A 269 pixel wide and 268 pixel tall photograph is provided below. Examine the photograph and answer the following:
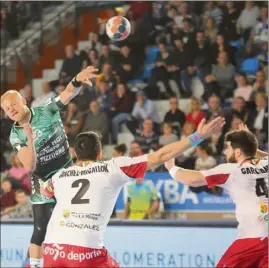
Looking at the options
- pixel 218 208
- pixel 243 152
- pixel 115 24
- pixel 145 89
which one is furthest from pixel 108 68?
pixel 243 152

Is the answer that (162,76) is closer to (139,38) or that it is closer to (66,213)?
(139,38)

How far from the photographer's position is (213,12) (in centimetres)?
1523

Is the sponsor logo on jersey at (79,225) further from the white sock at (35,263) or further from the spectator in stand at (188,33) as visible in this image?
the spectator in stand at (188,33)

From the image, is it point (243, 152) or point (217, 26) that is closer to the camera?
point (243, 152)

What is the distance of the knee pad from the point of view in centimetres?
841

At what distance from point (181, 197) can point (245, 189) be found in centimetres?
488

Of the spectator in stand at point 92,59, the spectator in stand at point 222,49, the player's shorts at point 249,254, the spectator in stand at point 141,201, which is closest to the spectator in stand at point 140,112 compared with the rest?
the spectator in stand at point 222,49

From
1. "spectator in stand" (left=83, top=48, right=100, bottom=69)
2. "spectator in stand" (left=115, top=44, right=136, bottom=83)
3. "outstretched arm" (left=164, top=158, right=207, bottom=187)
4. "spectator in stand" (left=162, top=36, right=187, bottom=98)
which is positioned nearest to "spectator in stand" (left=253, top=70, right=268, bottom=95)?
"spectator in stand" (left=162, top=36, right=187, bottom=98)

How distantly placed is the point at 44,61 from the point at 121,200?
20.4ft

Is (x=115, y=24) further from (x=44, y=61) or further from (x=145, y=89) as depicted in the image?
(x=44, y=61)

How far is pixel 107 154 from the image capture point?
46.1 feet

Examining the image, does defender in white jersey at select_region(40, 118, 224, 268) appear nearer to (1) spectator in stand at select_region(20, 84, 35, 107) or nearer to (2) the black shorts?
(2) the black shorts

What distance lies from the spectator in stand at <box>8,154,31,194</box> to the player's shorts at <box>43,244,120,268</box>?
6.45 meters

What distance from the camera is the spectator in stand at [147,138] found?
13148 millimetres
